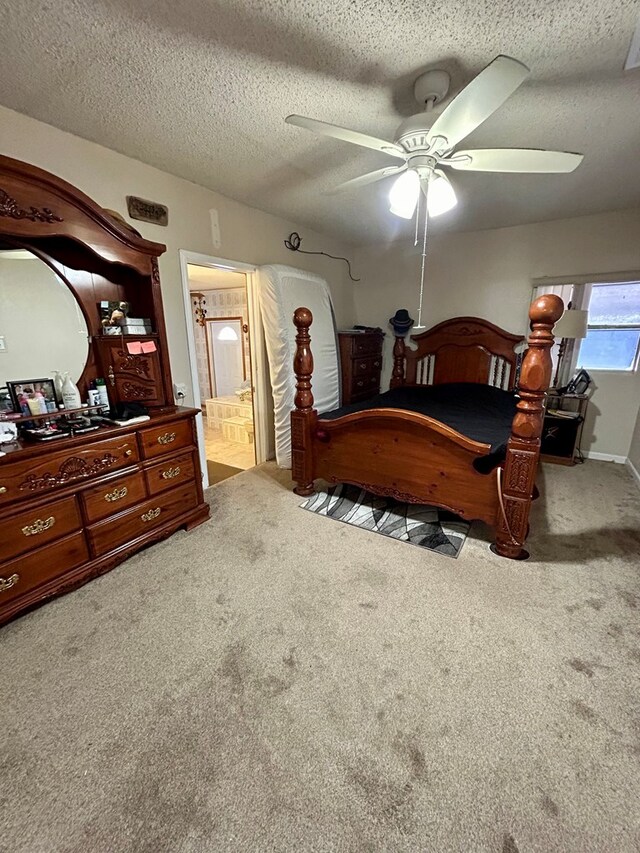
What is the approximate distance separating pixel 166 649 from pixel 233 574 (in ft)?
1.77

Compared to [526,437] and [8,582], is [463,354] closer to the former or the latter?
[526,437]

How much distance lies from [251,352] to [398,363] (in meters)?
2.10

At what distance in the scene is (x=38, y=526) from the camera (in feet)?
5.80

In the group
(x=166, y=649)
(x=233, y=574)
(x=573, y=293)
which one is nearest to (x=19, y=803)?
(x=166, y=649)

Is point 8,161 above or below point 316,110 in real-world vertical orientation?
below

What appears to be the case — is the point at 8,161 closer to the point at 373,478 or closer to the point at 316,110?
the point at 316,110

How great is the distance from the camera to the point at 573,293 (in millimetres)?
3760

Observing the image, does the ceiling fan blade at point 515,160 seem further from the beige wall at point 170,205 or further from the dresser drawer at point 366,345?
the dresser drawer at point 366,345

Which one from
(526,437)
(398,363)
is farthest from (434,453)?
(398,363)

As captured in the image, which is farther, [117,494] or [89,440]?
[117,494]

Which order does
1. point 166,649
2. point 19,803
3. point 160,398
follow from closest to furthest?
1. point 19,803
2. point 166,649
3. point 160,398

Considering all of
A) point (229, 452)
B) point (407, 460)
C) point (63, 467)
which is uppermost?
point (63, 467)

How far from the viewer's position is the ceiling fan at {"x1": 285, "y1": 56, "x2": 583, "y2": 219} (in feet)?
4.22

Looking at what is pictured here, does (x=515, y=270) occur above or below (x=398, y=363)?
above
